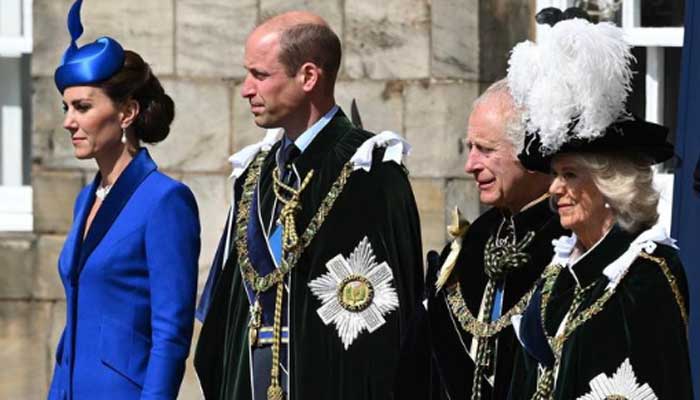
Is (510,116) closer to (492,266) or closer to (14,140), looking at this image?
(492,266)

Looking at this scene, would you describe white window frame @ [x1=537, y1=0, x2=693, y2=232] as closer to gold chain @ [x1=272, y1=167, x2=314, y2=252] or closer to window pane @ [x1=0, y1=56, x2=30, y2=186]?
gold chain @ [x1=272, y1=167, x2=314, y2=252]

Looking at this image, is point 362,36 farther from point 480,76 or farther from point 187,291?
point 187,291

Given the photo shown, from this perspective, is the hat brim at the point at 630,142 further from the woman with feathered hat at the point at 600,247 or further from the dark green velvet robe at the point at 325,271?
the dark green velvet robe at the point at 325,271

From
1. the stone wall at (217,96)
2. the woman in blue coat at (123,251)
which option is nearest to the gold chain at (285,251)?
the woman in blue coat at (123,251)

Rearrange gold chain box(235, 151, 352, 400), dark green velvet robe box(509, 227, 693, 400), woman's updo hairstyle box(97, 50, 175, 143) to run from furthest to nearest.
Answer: woman's updo hairstyle box(97, 50, 175, 143) < gold chain box(235, 151, 352, 400) < dark green velvet robe box(509, 227, 693, 400)

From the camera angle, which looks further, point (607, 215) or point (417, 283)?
point (417, 283)

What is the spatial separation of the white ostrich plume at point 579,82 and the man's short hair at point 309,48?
1.22 metres

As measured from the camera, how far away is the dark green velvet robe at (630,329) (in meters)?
5.02

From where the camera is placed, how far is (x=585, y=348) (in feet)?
Answer: 16.9

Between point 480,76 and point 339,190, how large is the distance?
89.6 inches

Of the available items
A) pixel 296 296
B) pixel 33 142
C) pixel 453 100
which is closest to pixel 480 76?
pixel 453 100

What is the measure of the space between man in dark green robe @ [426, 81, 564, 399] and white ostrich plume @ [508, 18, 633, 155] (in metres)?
0.42

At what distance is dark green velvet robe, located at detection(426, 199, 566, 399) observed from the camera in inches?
231

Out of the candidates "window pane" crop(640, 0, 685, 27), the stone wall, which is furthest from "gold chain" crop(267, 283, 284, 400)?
"window pane" crop(640, 0, 685, 27)
